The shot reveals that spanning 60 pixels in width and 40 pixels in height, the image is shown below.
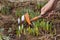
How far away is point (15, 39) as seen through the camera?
3.31m

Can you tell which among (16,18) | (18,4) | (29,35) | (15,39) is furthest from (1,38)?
(18,4)

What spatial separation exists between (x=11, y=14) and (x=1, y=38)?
0.89 meters

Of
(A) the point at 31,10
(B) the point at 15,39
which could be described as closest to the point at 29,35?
(B) the point at 15,39

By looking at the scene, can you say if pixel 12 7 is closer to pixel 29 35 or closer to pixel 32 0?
pixel 32 0

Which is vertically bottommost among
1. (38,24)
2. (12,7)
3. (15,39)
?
(15,39)

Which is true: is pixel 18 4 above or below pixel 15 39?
above

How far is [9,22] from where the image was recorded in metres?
3.74

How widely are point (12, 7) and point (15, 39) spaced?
1058mm

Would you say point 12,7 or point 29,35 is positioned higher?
point 12,7

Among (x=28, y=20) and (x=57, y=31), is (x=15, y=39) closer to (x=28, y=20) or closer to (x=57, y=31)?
(x=28, y=20)

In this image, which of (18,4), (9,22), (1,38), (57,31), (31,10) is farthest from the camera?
(18,4)

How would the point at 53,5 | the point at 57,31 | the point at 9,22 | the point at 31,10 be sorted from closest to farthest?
the point at 53,5 → the point at 57,31 → the point at 9,22 → the point at 31,10

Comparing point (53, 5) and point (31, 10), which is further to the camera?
point (31, 10)

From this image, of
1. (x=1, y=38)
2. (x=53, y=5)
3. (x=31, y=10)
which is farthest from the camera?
(x=31, y=10)
